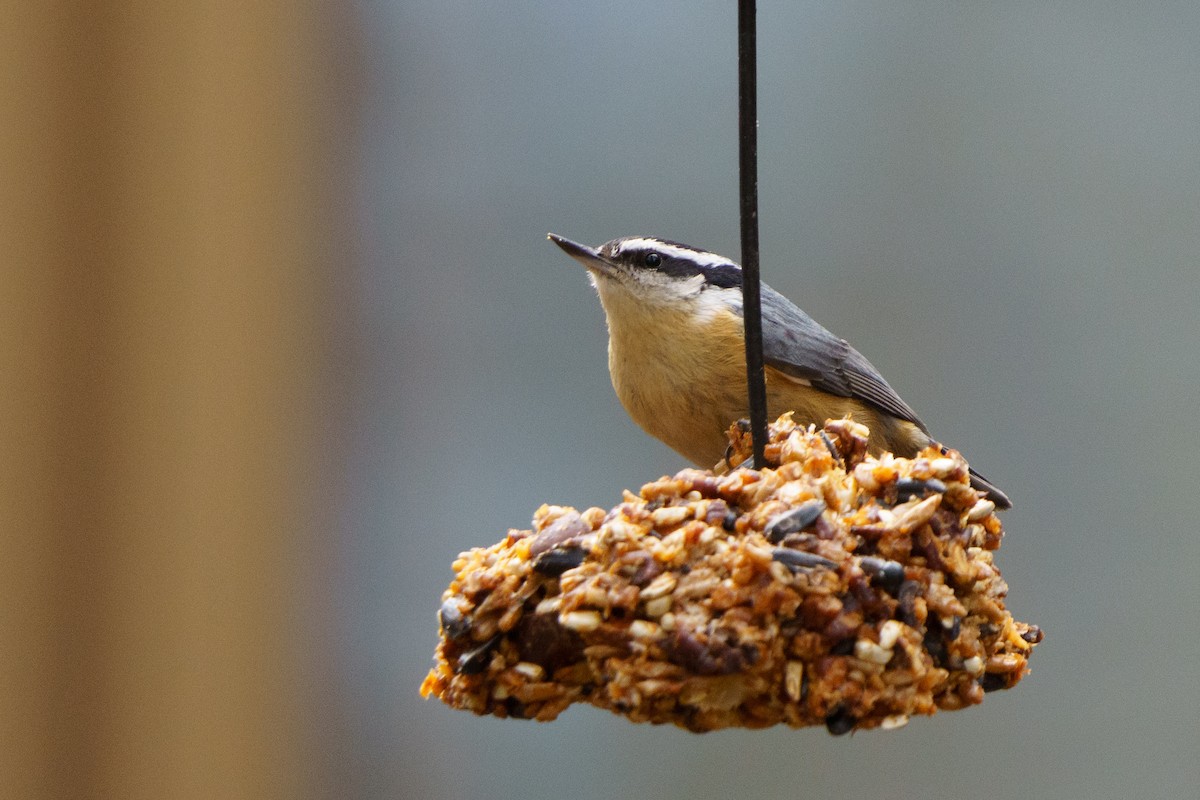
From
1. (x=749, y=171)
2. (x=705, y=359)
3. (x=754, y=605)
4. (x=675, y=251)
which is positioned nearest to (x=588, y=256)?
(x=675, y=251)

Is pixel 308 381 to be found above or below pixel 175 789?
above

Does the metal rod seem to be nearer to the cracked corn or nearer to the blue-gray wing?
the cracked corn

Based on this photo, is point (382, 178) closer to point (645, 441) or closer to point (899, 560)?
point (645, 441)

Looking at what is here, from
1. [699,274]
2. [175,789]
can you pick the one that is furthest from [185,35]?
[175,789]

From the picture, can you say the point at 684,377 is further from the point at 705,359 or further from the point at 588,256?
the point at 588,256

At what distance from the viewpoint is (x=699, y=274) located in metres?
2.29

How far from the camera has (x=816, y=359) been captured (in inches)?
81.3

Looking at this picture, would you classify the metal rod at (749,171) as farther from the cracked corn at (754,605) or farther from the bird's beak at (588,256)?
the bird's beak at (588,256)

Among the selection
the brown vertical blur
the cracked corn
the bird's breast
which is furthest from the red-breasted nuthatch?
the brown vertical blur

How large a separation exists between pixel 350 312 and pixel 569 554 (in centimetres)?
226

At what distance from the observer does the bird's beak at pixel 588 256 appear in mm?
2107

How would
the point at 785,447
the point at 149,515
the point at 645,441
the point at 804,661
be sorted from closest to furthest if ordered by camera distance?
the point at 804,661
the point at 785,447
the point at 149,515
the point at 645,441

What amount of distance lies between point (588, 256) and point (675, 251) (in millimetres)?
215

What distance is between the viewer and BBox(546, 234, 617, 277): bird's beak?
6.91ft
